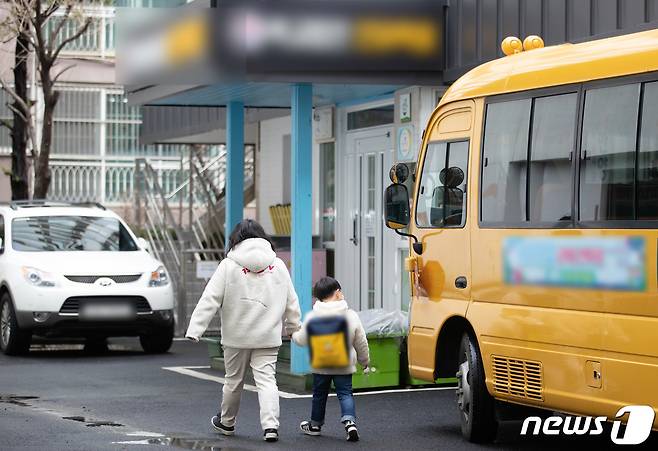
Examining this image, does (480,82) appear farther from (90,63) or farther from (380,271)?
(90,63)

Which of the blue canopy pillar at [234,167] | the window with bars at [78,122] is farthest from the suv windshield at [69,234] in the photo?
the window with bars at [78,122]

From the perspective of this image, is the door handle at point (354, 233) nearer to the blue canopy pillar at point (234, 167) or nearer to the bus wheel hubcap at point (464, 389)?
the blue canopy pillar at point (234, 167)

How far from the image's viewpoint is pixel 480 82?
34.4ft

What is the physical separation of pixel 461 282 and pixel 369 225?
25.4 feet

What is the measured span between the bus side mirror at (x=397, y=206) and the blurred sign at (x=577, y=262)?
1340 mm

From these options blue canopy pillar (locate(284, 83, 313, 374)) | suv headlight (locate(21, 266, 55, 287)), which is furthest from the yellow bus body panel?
suv headlight (locate(21, 266, 55, 287))

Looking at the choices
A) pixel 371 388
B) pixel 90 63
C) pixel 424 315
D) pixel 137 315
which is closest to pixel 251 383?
pixel 371 388

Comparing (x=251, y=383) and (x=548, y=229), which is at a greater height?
(x=548, y=229)

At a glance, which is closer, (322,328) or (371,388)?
(322,328)

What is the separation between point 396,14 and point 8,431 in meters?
6.05

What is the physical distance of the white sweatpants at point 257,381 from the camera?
10.4 metres

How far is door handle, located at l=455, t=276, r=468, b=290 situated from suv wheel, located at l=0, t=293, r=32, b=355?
7845 millimetres

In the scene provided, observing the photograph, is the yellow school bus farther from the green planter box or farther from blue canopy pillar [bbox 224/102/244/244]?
blue canopy pillar [bbox 224/102/244/244]

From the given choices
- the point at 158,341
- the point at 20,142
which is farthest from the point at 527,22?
the point at 20,142
